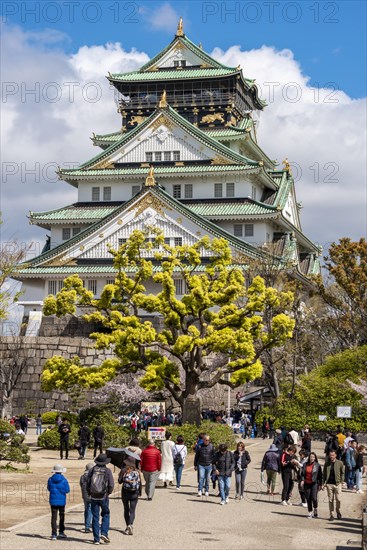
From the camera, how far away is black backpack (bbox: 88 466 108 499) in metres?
18.1

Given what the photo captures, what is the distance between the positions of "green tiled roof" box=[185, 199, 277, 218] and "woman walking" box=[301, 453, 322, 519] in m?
44.3

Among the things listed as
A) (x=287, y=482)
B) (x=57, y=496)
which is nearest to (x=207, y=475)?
(x=287, y=482)

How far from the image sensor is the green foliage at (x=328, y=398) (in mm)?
47188

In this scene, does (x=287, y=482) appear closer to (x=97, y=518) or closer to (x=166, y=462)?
(x=166, y=462)

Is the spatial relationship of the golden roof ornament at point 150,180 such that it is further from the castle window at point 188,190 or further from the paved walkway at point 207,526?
the paved walkway at point 207,526

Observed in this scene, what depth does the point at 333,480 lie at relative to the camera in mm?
22109

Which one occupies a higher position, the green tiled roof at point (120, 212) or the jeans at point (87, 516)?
the green tiled roof at point (120, 212)

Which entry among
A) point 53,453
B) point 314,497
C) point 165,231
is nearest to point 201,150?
point 165,231

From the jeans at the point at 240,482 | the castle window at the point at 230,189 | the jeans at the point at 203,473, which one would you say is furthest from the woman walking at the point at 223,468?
the castle window at the point at 230,189

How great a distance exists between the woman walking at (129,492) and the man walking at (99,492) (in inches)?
33.7

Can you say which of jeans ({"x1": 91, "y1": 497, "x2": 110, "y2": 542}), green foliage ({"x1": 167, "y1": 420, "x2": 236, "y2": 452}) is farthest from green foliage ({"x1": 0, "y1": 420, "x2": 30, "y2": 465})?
jeans ({"x1": 91, "y1": 497, "x2": 110, "y2": 542})

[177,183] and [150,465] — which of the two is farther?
[177,183]

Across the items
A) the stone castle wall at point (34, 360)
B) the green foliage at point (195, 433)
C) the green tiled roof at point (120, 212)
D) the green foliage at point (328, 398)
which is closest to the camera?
the green foliage at point (195, 433)

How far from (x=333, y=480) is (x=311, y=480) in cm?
51
